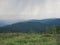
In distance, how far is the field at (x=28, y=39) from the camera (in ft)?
7.30

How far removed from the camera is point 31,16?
2.45 m

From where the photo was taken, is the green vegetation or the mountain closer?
the green vegetation

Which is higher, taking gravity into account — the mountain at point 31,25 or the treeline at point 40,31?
the mountain at point 31,25

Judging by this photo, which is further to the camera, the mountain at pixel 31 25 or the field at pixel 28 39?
the mountain at pixel 31 25

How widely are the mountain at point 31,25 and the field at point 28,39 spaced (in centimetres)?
10

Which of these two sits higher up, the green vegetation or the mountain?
the mountain

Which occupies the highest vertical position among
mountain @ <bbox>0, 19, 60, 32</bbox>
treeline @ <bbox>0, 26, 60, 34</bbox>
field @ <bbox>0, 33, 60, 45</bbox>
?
mountain @ <bbox>0, 19, 60, 32</bbox>

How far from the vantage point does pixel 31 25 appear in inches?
95.4

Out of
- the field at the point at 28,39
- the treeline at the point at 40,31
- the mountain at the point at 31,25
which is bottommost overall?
the field at the point at 28,39

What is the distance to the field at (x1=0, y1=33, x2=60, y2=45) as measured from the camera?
223cm

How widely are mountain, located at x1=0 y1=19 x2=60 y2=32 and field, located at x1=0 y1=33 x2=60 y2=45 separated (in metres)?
0.10

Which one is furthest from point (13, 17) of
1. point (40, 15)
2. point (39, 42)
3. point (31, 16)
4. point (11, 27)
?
point (39, 42)

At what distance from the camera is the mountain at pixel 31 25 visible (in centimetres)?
237

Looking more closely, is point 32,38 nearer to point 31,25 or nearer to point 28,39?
point 28,39
